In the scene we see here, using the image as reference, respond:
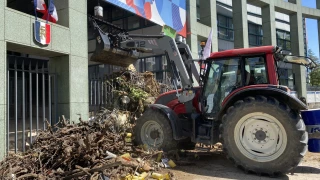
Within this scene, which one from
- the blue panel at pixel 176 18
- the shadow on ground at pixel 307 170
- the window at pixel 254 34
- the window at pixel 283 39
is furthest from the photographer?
the window at pixel 283 39

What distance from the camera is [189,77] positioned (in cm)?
673

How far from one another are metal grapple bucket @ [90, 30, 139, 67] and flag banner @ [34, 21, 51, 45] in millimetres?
Answer: 1310

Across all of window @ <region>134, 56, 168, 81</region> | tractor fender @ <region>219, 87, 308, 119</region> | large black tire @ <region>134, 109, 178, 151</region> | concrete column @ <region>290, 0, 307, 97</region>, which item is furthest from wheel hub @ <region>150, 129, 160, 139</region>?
concrete column @ <region>290, 0, 307, 97</region>

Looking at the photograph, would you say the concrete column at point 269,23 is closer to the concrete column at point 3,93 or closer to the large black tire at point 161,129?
the large black tire at point 161,129

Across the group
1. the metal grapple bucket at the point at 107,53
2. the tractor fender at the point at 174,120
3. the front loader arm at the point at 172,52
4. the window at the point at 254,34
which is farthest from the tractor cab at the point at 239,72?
the window at the point at 254,34

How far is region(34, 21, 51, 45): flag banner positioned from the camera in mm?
6505

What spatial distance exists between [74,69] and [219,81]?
3.90m

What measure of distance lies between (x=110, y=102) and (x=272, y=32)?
12192 millimetres

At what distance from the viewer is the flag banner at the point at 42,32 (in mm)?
6505

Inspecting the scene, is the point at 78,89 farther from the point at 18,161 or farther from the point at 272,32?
the point at 272,32

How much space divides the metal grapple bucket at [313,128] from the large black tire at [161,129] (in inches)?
106

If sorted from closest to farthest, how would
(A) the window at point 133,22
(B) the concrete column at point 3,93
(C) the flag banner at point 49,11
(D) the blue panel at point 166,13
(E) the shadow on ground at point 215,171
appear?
(E) the shadow on ground at point 215,171 → (B) the concrete column at point 3,93 → (C) the flag banner at point 49,11 → (D) the blue panel at point 166,13 → (A) the window at point 133,22

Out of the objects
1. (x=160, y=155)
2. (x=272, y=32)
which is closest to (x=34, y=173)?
(x=160, y=155)

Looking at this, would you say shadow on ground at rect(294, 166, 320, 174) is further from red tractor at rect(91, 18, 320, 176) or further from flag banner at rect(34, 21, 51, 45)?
flag banner at rect(34, 21, 51, 45)
